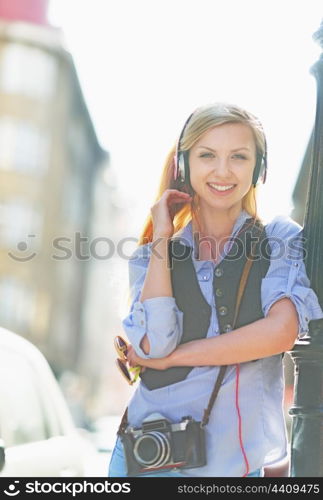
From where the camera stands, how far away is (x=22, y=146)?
3412cm

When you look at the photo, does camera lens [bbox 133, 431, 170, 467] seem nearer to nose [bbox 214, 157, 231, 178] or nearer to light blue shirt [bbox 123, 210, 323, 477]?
light blue shirt [bbox 123, 210, 323, 477]

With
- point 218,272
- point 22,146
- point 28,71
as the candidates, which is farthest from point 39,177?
point 218,272

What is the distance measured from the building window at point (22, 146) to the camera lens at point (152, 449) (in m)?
31.8

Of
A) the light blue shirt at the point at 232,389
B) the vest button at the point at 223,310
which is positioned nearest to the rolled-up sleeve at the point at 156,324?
the light blue shirt at the point at 232,389

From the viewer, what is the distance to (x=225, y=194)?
8.84ft

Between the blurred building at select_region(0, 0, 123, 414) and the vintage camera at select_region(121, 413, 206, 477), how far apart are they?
87.0ft

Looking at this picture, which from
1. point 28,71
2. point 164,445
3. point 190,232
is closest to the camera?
point 164,445

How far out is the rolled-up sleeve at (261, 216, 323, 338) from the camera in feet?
8.30

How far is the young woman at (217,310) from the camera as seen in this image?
253 cm

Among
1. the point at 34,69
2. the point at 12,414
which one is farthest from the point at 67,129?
the point at 12,414

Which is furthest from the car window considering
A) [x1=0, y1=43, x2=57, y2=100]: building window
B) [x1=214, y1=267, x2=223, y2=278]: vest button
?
[x1=0, y1=43, x2=57, y2=100]: building window

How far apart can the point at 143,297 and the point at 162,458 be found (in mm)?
425
